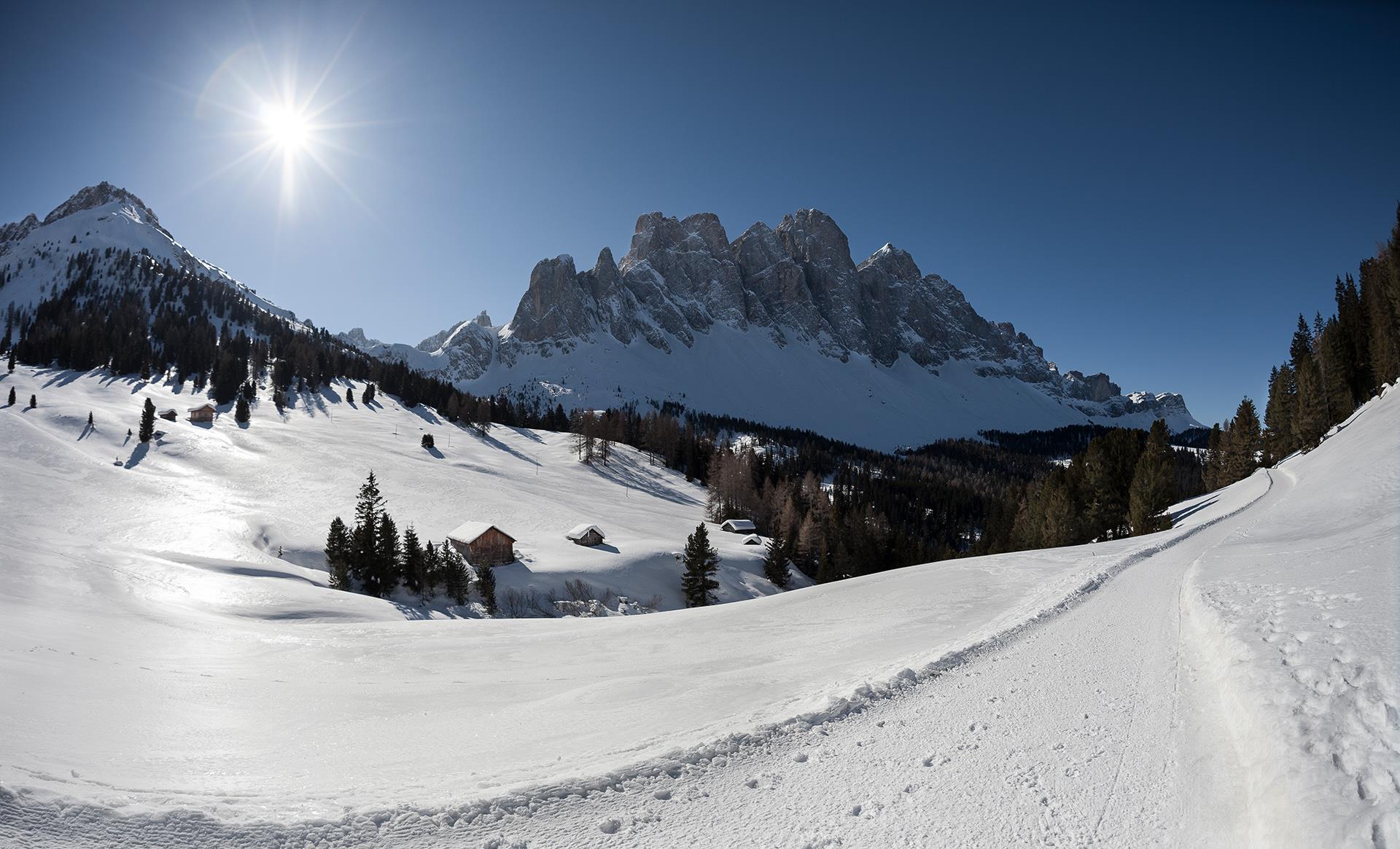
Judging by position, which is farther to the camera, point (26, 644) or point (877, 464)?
point (877, 464)

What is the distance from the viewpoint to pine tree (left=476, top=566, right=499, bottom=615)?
34.6m

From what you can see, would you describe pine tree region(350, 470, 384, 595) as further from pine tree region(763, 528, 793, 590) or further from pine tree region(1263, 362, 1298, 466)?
pine tree region(1263, 362, 1298, 466)

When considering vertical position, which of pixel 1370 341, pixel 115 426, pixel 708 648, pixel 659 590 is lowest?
pixel 659 590

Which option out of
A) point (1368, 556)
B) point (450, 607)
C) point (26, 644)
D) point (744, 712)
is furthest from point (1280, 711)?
point (450, 607)

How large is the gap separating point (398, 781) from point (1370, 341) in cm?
7322

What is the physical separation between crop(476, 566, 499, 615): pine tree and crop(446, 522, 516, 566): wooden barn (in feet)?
10.6

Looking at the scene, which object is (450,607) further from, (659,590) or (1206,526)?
(1206,526)

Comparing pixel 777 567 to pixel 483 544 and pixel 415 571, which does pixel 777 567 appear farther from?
pixel 415 571

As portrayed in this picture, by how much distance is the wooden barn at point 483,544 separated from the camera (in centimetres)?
4084

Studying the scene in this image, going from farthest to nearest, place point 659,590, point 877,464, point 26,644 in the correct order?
point 877,464 < point 659,590 < point 26,644

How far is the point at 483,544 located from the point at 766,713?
1550 inches

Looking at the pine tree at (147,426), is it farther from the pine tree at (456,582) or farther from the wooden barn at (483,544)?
the pine tree at (456,582)

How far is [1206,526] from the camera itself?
24062mm

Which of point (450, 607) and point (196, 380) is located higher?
point (196, 380)
